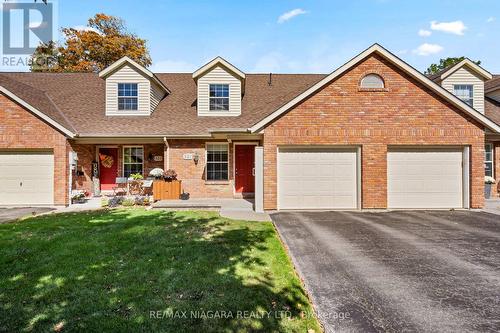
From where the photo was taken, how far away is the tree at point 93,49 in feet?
87.1

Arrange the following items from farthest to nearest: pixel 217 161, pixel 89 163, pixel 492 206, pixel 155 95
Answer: pixel 155 95
pixel 89 163
pixel 217 161
pixel 492 206

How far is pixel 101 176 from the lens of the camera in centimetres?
1456

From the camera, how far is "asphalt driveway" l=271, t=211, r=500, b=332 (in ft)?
11.7

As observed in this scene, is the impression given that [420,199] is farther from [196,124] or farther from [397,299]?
[196,124]

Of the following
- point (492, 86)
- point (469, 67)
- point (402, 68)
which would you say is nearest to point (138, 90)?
point (402, 68)

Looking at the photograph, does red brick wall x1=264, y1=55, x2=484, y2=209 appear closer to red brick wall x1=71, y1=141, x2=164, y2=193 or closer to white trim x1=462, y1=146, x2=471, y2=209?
white trim x1=462, y1=146, x2=471, y2=209

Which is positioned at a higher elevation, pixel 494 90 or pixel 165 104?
pixel 494 90

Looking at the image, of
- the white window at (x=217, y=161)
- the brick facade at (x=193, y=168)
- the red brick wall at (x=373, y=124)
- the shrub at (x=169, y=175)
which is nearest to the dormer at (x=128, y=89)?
the brick facade at (x=193, y=168)

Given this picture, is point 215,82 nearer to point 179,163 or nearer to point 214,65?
point 214,65

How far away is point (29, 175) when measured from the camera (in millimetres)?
12109

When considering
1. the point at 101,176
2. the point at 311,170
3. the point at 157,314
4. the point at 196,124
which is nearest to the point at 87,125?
the point at 101,176

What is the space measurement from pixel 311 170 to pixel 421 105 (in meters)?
4.82

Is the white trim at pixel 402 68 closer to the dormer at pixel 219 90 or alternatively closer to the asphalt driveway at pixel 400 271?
the asphalt driveway at pixel 400 271

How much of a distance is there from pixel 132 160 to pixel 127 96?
3.36 m
